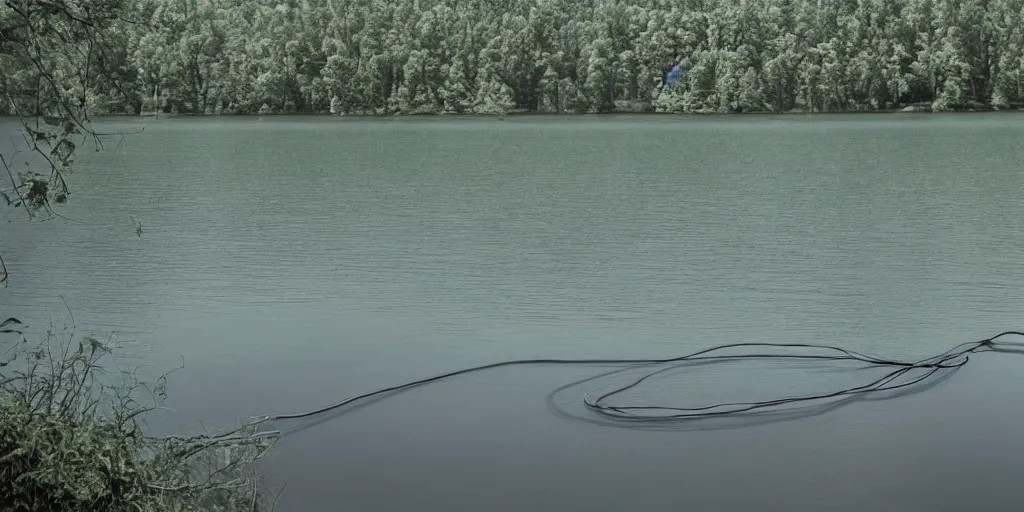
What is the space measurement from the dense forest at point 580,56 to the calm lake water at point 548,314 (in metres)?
34.1

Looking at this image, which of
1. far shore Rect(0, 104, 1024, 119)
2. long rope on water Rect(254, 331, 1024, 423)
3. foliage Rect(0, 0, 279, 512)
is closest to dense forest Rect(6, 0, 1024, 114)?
far shore Rect(0, 104, 1024, 119)

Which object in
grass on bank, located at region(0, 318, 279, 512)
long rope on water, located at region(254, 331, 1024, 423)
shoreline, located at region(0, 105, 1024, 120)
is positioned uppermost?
grass on bank, located at region(0, 318, 279, 512)

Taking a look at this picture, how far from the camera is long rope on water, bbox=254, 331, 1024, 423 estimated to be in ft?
15.7

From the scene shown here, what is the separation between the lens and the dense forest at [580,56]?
4697 cm

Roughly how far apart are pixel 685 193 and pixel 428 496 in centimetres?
924

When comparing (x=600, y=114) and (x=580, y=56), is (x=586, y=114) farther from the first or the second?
(x=580, y=56)

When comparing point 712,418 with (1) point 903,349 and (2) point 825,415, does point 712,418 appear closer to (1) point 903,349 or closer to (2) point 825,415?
(2) point 825,415

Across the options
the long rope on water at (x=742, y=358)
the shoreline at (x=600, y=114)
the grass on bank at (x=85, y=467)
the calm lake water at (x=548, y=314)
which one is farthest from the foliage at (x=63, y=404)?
the shoreline at (x=600, y=114)

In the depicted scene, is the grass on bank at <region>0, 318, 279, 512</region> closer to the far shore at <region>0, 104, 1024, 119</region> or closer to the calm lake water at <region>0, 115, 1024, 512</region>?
the calm lake water at <region>0, 115, 1024, 512</region>

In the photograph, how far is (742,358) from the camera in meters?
5.49

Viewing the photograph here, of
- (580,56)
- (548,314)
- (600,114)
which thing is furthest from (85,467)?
(580,56)

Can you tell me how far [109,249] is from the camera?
8742 millimetres

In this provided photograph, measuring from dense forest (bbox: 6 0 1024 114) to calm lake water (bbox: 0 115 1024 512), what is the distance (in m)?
34.1

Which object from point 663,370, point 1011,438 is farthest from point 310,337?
point 1011,438
